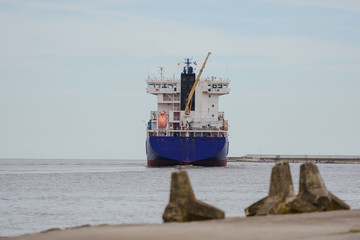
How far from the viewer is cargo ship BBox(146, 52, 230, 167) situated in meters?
90.2

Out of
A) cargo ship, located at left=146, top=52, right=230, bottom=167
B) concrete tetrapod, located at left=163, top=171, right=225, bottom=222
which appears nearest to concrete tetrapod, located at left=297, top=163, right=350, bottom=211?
concrete tetrapod, located at left=163, top=171, right=225, bottom=222

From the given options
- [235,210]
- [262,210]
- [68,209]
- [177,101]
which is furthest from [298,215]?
[177,101]

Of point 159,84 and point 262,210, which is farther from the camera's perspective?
point 159,84

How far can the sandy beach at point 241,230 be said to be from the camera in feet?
49.5

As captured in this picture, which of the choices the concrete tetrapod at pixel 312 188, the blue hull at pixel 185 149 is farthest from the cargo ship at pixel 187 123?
the concrete tetrapod at pixel 312 188

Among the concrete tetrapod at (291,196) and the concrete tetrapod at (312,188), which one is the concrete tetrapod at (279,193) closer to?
the concrete tetrapod at (291,196)

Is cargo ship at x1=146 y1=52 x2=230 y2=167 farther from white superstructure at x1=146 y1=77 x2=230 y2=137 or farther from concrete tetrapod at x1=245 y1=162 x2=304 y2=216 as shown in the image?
concrete tetrapod at x1=245 y1=162 x2=304 y2=216

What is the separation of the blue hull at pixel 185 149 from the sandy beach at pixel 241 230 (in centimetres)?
7108

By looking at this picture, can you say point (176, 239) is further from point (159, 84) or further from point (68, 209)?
point (159, 84)

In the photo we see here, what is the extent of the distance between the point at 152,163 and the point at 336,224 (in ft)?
257

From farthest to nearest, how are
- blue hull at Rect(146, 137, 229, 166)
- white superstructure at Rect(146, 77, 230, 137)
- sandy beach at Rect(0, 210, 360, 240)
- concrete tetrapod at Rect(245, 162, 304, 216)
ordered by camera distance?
white superstructure at Rect(146, 77, 230, 137)
blue hull at Rect(146, 137, 229, 166)
concrete tetrapod at Rect(245, 162, 304, 216)
sandy beach at Rect(0, 210, 360, 240)

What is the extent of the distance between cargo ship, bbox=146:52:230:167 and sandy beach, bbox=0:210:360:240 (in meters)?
71.3

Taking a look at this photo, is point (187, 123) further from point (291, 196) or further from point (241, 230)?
point (241, 230)

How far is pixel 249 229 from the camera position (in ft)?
52.7
